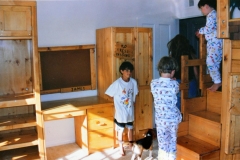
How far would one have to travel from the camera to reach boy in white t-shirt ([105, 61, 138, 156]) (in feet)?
12.7

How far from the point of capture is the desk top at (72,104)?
3.74m

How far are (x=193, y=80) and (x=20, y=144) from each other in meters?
2.22

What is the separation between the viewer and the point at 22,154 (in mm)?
3730

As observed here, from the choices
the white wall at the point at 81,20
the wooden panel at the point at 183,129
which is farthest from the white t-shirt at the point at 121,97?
the wooden panel at the point at 183,129

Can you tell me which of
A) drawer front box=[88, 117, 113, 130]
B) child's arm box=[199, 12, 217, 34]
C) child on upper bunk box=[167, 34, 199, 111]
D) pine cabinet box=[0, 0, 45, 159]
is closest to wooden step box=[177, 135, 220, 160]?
child on upper bunk box=[167, 34, 199, 111]

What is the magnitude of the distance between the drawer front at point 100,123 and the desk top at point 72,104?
20 cm

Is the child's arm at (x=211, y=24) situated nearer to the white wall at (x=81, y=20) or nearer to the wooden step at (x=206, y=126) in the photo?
the wooden step at (x=206, y=126)

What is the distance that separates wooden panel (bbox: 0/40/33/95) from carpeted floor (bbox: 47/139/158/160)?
900 mm

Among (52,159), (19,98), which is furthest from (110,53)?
(52,159)

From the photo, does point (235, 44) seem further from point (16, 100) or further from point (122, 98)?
point (16, 100)

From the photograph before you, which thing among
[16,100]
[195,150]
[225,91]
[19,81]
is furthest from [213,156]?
[19,81]

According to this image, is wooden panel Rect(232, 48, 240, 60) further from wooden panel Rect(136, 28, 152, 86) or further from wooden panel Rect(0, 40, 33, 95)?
wooden panel Rect(0, 40, 33, 95)

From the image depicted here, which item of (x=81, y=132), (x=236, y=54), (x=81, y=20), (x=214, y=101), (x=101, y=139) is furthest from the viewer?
(x=81, y=20)

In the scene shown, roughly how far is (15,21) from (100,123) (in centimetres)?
165
